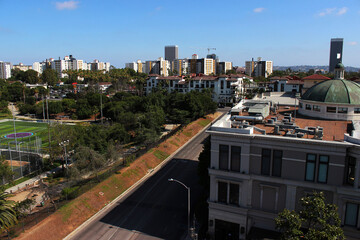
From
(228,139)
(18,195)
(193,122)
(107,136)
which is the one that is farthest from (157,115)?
(228,139)

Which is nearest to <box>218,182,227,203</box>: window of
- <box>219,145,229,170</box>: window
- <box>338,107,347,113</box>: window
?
<box>219,145,229,170</box>: window

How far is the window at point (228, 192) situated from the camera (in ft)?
96.5

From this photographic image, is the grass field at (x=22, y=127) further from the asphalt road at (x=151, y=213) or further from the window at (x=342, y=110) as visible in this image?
the window at (x=342, y=110)

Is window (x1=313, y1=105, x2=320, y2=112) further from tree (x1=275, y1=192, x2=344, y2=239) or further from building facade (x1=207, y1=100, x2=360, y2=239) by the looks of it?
tree (x1=275, y1=192, x2=344, y2=239)

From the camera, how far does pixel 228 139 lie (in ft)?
94.5

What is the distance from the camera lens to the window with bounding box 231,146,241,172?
28.9 meters

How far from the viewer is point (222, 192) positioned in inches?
1180

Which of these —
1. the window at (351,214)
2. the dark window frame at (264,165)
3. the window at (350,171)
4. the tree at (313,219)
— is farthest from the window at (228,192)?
the window at (350,171)

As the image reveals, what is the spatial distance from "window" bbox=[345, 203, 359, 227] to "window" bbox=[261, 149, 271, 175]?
7.47m

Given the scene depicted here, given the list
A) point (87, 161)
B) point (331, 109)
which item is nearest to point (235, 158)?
point (331, 109)

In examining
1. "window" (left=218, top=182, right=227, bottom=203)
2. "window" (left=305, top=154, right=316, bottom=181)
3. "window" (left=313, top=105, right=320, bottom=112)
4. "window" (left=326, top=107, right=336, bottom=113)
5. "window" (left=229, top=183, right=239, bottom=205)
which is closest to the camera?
"window" (left=305, top=154, right=316, bottom=181)

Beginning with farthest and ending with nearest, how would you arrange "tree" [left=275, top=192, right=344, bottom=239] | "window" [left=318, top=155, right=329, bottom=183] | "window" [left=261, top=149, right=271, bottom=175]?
1. "window" [left=261, top=149, right=271, bottom=175]
2. "window" [left=318, top=155, right=329, bottom=183]
3. "tree" [left=275, top=192, right=344, bottom=239]

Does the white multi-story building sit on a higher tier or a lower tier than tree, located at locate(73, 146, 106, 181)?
higher

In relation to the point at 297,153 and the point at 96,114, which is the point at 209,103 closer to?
the point at 96,114
